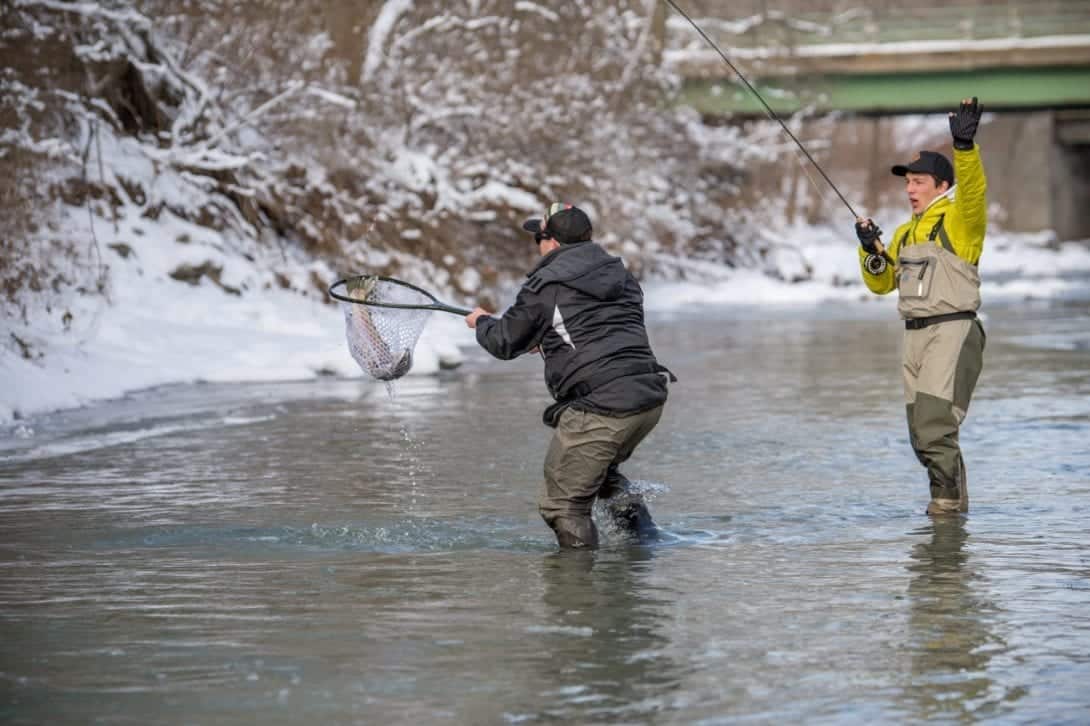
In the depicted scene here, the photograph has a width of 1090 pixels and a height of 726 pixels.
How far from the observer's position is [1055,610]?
766cm

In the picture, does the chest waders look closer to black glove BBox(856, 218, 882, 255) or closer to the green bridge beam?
black glove BBox(856, 218, 882, 255)

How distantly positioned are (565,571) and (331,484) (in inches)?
140

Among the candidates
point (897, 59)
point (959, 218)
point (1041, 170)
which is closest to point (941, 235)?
point (959, 218)

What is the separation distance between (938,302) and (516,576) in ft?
8.80

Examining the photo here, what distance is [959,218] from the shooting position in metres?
9.78

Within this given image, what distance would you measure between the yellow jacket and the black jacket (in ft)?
5.84

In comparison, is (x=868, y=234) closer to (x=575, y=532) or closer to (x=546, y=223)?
(x=546, y=223)

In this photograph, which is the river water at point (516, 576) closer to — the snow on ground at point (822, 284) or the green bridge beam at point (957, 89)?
the snow on ground at point (822, 284)

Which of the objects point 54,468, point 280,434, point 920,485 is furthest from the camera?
point 280,434

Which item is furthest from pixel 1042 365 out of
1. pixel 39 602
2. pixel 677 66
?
pixel 677 66

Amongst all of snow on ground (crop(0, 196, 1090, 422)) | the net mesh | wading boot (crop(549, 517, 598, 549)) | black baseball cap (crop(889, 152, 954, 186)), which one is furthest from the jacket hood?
snow on ground (crop(0, 196, 1090, 422))

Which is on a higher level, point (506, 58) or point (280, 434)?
point (506, 58)

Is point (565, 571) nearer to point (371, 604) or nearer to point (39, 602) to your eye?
point (371, 604)

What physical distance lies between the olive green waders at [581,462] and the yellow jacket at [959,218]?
1.84 meters
